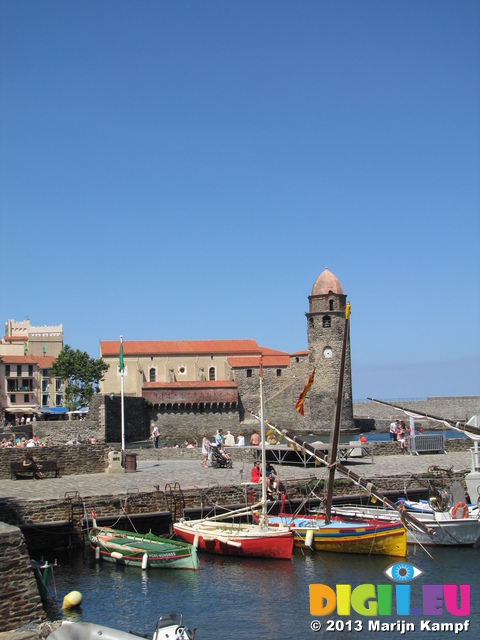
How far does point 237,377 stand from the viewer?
8094 cm

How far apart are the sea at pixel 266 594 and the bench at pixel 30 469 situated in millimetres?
6137

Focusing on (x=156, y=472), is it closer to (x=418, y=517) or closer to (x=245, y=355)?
(x=418, y=517)

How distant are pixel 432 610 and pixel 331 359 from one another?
5798 cm

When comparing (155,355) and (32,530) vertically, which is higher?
(155,355)

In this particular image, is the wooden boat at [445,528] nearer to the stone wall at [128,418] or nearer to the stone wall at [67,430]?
the stone wall at [67,430]

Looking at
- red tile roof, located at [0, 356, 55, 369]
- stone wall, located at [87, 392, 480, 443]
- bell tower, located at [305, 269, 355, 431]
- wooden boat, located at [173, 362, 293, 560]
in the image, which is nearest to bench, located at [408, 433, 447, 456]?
wooden boat, located at [173, 362, 293, 560]

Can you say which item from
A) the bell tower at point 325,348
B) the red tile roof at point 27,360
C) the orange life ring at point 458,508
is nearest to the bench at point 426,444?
the orange life ring at point 458,508

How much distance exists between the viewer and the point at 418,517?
1986 cm

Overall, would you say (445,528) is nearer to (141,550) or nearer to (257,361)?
(141,550)

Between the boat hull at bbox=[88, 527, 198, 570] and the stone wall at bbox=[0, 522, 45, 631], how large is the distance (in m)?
5.53

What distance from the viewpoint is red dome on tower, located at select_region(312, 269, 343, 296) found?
72.7 metres

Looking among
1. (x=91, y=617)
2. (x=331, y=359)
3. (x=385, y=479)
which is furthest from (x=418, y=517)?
(x=331, y=359)

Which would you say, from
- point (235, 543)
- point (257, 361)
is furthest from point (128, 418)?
point (235, 543)

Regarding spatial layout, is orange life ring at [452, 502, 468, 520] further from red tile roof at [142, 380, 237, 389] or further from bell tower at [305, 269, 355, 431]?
red tile roof at [142, 380, 237, 389]
